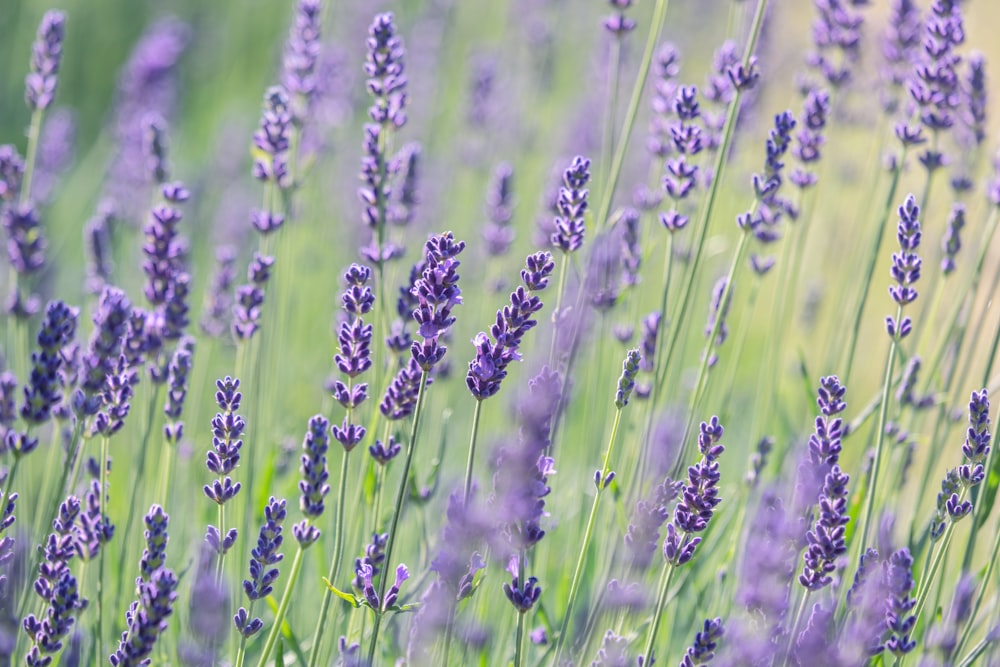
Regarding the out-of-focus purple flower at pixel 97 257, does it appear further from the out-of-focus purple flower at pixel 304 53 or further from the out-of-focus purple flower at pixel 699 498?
the out-of-focus purple flower at pixel 699 498

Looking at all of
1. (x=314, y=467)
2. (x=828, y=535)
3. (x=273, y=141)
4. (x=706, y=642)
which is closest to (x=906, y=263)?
(x=828, y=535)

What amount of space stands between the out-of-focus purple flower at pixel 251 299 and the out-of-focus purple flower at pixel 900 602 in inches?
60.9

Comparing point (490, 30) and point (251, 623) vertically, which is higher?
point (490, 30)

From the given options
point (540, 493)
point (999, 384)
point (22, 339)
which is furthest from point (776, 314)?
point (22, 339)

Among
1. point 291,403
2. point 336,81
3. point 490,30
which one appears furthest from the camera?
point 490,30

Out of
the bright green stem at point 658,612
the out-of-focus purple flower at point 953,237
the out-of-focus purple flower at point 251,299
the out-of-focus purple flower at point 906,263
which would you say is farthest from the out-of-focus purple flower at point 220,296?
the out-of-focus purple flower at point 953,237

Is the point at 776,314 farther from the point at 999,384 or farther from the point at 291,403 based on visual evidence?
the point at 291,403

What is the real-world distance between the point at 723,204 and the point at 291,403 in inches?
101

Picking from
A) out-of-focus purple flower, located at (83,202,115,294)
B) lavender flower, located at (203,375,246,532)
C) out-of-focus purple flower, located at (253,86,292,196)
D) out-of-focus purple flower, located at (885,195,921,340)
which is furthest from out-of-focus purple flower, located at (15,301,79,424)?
out-of-focus purple flower, located at (885,195,921,340)

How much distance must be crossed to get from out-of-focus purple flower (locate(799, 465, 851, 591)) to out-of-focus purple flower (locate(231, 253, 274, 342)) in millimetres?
1398

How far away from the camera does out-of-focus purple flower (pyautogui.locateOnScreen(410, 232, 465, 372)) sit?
1.82m

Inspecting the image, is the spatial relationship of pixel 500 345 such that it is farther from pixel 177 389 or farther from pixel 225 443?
pixel 177 389

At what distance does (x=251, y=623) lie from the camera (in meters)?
1.92

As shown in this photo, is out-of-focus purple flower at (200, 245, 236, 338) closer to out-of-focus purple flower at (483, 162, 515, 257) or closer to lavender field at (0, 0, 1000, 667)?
lavender field at (0, 0, 1000, 667)
